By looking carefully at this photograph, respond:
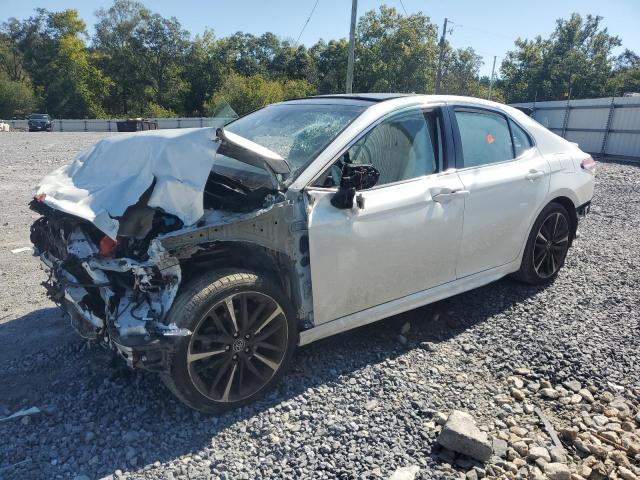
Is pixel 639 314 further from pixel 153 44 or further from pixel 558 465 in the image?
pixel 153 44

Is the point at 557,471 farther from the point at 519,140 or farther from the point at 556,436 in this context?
the point at 519,140

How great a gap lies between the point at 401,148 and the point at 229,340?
182 cm

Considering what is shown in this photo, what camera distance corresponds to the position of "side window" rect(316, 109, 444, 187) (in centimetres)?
332

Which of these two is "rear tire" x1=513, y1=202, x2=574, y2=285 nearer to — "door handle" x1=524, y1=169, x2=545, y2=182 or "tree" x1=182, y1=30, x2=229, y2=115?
"door handle" x1=524, y1=169, x2=545, y2=182

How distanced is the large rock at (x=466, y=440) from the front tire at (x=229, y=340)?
103cm

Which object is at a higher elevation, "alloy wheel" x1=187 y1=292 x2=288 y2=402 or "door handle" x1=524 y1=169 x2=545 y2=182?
"door handle" x1=524 y1=169 x2=545 y2=182

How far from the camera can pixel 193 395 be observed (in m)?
2.72

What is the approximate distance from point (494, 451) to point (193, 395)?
168 centimetres

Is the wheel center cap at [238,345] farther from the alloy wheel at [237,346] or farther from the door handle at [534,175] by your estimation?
the door handle at [534,175]

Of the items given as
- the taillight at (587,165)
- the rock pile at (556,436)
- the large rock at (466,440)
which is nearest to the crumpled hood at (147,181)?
the large rock at (466,440)

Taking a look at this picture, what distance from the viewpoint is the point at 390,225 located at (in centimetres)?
326

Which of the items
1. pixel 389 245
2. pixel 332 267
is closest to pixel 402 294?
pixel 389 245

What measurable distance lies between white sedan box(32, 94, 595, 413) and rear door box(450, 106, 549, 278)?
0.02m

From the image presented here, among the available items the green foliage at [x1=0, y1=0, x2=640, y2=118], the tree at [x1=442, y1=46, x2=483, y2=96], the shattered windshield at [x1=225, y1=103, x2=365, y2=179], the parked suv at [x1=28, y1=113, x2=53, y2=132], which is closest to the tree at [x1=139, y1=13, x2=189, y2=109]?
the green foliage at [x1=0, y1=0, x2=640, y2=118]
